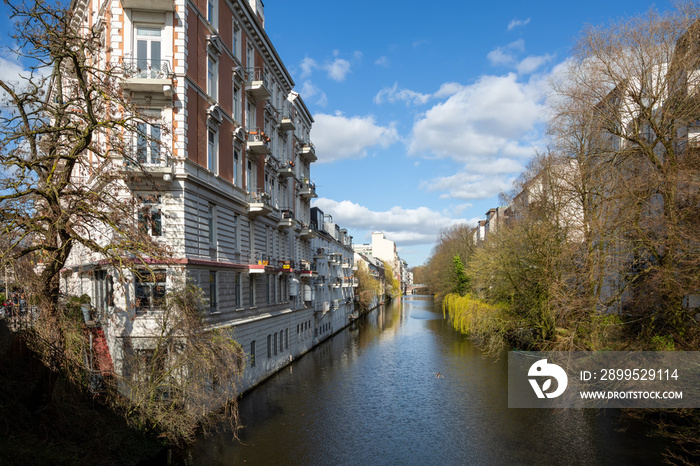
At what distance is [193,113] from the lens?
17.2 meters

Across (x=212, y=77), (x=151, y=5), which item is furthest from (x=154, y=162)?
(x=151, y=5)

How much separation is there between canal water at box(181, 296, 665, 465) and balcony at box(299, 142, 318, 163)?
55.4 feet

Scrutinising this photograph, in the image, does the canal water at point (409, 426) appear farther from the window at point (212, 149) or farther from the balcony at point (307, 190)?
the balcony at point (307, 190)

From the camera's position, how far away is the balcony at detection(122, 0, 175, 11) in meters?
15.9

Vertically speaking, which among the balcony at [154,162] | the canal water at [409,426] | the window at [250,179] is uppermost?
the window at [250,179]

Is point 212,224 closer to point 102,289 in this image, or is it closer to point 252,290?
point 102,289

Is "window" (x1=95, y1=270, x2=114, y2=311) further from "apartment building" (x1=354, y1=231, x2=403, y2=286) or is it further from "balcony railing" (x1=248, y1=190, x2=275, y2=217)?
"apartment building" (x1=354, y1=231, x2=403, y2=286)

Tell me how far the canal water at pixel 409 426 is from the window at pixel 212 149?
10070 mm

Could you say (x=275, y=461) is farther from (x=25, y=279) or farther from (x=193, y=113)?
(x=193, y=113)

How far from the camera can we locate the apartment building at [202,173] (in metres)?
15.6

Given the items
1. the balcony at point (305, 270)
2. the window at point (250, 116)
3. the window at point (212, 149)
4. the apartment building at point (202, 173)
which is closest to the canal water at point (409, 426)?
the apartment building at point (202, 173)

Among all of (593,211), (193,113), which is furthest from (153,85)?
(593,211)

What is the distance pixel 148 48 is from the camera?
53.8 ft

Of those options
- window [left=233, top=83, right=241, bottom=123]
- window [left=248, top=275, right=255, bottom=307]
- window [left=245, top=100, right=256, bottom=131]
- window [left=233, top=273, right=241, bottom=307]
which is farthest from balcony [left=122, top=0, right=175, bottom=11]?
window [left=248, top=275, right=255, bottom=307]
